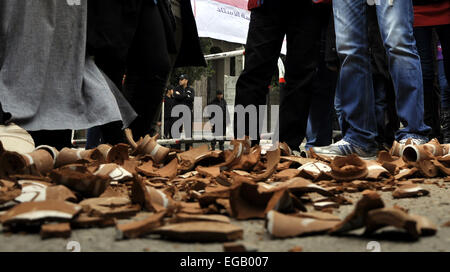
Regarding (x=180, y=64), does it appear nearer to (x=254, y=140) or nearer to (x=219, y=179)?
(x=254, y=140)

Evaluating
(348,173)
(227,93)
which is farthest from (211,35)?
(348,173)

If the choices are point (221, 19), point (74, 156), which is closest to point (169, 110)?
point (221, 19)

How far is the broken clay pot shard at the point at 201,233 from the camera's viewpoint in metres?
0.95

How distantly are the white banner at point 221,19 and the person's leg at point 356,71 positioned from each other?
3.19m

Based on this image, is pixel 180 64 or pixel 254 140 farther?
pixel 180 64

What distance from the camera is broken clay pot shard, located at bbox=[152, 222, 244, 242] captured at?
953 mm

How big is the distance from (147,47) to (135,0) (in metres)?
0.29

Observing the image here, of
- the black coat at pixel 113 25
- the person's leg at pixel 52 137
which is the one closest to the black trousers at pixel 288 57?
the black coat at pixel 113 25

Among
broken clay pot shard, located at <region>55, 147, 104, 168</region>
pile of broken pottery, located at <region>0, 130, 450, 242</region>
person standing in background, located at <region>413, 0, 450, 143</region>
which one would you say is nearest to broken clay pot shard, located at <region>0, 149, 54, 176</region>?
pile of broken pottery, located at <region>0, 130, 450, 242</region>

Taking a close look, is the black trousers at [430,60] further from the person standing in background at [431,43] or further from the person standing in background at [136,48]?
the person standing in background at [136,48]

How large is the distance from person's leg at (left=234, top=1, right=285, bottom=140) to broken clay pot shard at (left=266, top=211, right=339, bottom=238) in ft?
7.13

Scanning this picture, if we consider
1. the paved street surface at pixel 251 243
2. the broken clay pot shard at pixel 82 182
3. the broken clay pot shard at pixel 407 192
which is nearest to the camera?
the paved street surface at pixel 251 243

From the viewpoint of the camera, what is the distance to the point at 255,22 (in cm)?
327

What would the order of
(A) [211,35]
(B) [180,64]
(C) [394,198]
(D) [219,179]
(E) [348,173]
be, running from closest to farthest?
(C) [394,198] → (D) [219,179] → (E) [348,173] → (B) [180,64] → (A) [211,35]
